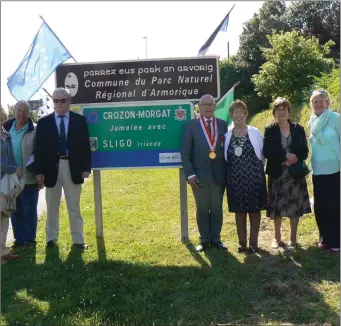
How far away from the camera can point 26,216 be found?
6.08 metres

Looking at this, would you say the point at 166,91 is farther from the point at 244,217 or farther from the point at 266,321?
the point at 266,321

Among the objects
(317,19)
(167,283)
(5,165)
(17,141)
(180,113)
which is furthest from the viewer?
(317,19)

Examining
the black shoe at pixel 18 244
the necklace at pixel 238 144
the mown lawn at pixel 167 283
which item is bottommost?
the mown lawn at pixel 167 283

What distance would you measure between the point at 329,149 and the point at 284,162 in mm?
531

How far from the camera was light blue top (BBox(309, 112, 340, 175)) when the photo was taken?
5242 millimetres

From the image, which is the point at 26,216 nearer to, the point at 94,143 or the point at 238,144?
the point at 94,143

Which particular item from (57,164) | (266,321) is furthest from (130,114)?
(266,321)

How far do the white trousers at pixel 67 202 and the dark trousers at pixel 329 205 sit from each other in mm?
2983

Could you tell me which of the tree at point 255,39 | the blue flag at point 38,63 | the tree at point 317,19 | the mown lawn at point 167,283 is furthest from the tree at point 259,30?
the mown lawn at point 167,283

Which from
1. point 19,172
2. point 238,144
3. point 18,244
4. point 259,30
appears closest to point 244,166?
point 238,144

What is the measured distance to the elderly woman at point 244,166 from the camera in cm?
539

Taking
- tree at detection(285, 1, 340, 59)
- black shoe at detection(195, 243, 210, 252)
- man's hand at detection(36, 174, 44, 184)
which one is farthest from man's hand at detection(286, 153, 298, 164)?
tree at detection(285, 1, 340, 59)

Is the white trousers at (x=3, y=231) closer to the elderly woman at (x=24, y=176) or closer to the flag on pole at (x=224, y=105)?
the elderly woman at (x=24, y=176)

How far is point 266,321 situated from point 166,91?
3381 millimetres
